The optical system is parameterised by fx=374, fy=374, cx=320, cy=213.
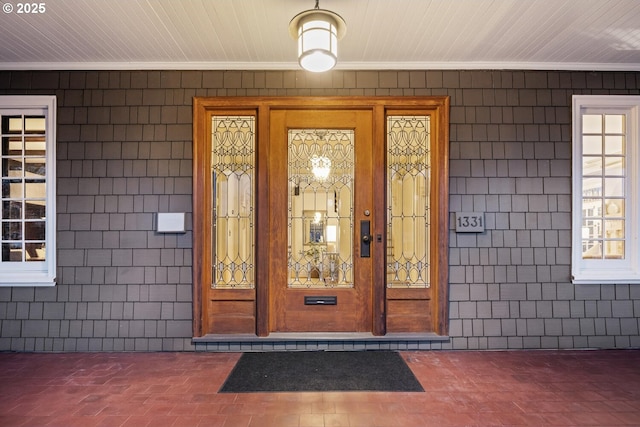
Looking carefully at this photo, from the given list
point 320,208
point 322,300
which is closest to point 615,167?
point 320,208

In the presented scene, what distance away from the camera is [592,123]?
11.9 ft

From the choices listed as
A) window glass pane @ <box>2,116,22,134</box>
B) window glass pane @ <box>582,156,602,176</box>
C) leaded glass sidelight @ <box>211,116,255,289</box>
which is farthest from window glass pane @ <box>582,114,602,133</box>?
window glass pane @ <box>2,116,22,134</box>

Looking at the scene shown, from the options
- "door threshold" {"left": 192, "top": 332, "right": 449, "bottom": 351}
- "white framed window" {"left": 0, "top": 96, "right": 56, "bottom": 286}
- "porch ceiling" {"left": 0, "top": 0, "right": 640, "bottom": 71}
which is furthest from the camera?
"white framed window" {"left": 0, "top": 96, "right": 56, "bottom": 286}

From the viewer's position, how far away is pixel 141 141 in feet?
11.5

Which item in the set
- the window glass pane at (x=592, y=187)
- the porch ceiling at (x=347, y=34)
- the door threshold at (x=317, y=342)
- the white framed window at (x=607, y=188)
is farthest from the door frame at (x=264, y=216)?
the window glass pane at (x=592, y=187)

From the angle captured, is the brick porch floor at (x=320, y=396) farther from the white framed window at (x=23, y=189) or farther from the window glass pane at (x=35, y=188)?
the window glass pane at (x=35, y=188)

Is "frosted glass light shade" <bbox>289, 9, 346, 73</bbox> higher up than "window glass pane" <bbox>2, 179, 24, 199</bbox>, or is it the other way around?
"frosted glass light shade" <bbox>289, 9, 346, 73</bbox>

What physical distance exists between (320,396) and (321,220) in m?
1.52

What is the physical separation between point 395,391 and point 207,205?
224 centimetres

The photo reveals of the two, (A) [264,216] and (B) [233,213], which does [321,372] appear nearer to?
(A) [264,216]

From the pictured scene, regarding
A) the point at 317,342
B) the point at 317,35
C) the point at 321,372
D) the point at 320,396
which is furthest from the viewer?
the point at 317,342

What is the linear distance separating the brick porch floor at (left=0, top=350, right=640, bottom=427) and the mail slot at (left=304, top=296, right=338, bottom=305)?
819mm

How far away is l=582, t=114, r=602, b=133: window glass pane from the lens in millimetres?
3623

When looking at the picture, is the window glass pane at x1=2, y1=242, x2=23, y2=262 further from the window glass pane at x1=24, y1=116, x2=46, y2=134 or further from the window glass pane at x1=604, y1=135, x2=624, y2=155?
the window glass pane at x1=604, y1=135, x2=624, y2=155
